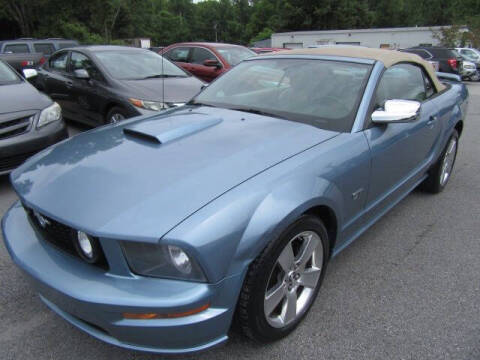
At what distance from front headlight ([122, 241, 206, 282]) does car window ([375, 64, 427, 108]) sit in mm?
1836

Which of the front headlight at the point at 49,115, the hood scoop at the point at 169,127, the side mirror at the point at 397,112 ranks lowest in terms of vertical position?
the front headlight at the point at 49,115

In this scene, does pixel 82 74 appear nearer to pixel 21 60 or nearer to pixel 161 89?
pixel 161 89

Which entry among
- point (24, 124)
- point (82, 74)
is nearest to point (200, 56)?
point (82, 74)

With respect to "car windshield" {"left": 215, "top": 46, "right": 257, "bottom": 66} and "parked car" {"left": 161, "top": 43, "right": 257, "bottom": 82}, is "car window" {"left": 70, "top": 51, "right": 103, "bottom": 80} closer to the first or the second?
"parked car" {"left": 161, "top": 43, "right": 257, "bottom": 82}

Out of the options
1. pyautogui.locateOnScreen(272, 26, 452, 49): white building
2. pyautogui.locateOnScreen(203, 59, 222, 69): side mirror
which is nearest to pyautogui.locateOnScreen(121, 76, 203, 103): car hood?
pyautogui.locateOnScreen(203, 59, 222, 69): side mirror

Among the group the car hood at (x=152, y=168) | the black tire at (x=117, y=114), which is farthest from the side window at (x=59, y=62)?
the car hood at (x=152, y=168)

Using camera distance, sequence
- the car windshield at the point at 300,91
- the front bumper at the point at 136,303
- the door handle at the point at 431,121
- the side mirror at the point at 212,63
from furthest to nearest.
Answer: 1. the side mirror at the point at 212,63
2. the door handle at the point at 431,121
3. the car windshield at the point at 300,91
4. the front bumper at the point at 136,303

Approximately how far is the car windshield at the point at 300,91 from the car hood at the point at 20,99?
210 cm

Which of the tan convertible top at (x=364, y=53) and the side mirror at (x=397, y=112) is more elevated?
the tan convertible top at (x=364, y=53)

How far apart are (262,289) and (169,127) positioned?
1.23m

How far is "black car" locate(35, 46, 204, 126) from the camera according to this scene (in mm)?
5418

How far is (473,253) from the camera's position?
3107 mm

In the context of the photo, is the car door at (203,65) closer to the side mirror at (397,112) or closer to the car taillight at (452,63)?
the side mirror at (397,112)

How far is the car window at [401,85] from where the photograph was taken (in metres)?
A: 2.92
